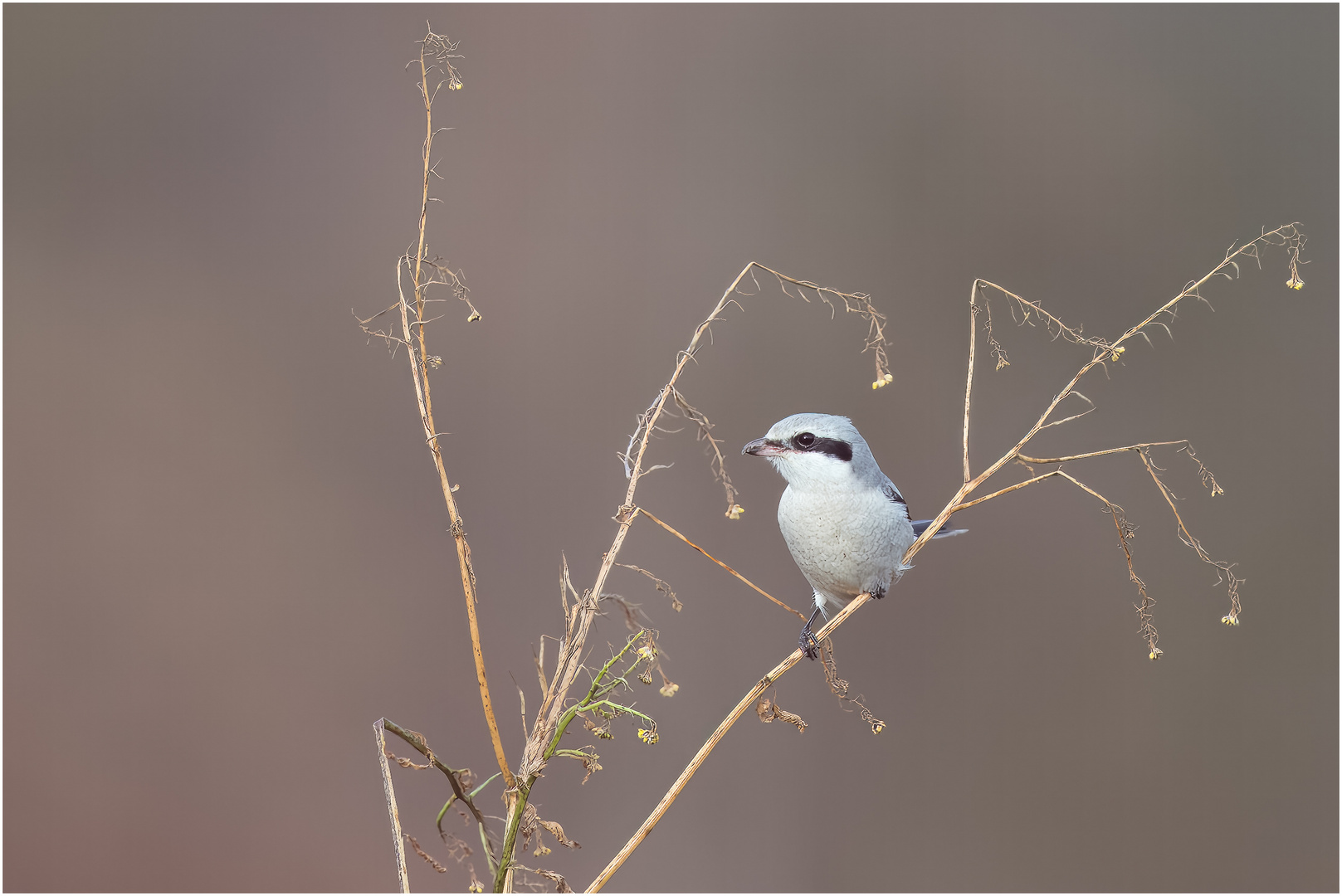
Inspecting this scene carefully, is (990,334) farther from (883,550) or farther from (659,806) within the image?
(659,806)

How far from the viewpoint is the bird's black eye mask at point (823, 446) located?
32.2 inches

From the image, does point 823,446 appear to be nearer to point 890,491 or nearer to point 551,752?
point 890,491

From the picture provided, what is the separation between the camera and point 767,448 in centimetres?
82

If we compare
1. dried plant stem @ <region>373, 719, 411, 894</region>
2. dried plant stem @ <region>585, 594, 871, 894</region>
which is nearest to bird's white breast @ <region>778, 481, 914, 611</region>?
dried plant stem @ <region>585, 594, 871, 894</region>

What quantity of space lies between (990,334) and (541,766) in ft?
1.35

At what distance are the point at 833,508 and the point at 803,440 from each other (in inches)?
2.9

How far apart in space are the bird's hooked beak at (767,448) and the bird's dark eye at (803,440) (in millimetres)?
11

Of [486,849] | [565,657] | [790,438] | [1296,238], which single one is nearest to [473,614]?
[565,657]

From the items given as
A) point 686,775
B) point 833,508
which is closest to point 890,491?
point 833,508

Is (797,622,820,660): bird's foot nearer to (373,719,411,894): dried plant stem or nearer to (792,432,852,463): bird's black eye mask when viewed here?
(792,432,852,463): bird's black eye mask

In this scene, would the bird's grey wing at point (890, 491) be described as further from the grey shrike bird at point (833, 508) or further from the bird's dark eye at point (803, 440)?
the bird's dark eye at point (803, 440)

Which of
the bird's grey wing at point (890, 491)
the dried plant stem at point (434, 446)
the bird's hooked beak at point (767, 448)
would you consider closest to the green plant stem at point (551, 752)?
the dried plant stem at point (434, 446)

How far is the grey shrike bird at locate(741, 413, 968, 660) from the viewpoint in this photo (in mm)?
822

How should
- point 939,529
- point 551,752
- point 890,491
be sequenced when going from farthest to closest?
point 890,491, point 939,529, point 551,752
